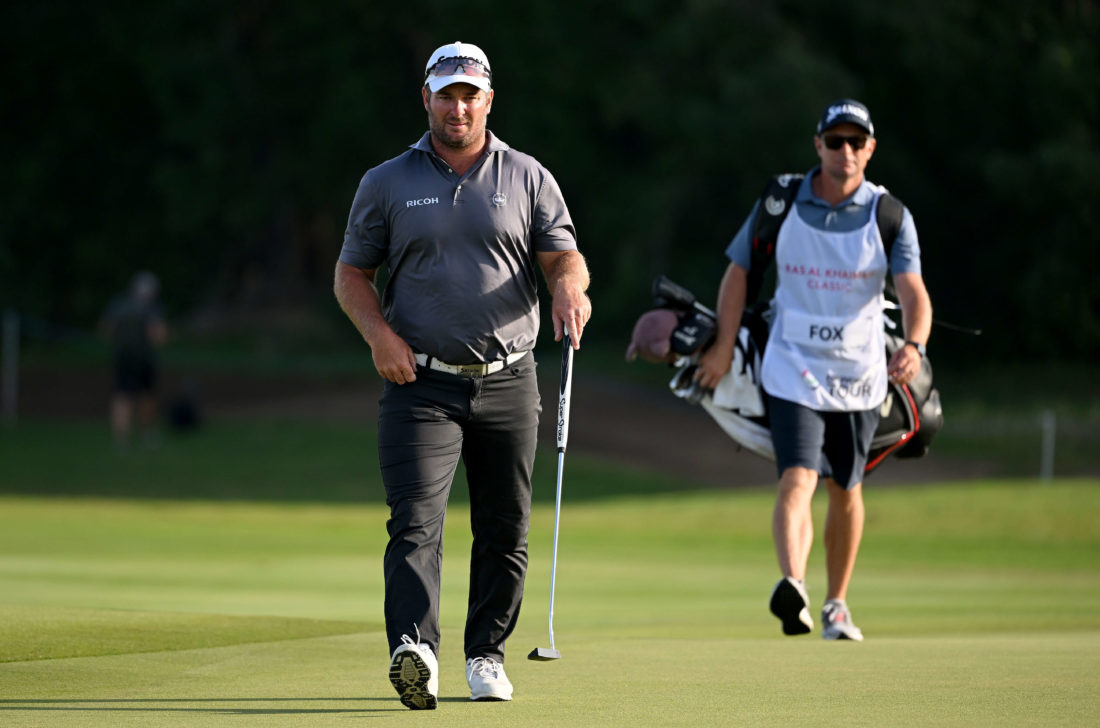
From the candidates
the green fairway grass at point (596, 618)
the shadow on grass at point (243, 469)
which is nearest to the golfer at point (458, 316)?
the green fairway grass at point (596, 618)

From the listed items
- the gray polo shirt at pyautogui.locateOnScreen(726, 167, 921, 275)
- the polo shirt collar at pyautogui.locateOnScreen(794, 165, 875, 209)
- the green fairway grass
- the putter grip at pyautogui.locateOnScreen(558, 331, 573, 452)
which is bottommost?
the green fairway grass

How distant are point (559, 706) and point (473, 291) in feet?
4.27

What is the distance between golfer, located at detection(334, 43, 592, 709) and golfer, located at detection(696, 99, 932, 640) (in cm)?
193

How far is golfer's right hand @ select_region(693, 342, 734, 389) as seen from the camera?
24.7 feet

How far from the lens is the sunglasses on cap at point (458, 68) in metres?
5.36

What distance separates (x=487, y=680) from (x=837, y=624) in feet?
7.91

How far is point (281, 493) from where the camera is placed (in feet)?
66.4

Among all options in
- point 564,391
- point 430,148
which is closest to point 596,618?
A: point 564,391

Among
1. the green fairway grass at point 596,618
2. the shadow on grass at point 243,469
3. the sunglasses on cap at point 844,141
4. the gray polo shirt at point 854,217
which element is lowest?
the shadow on grass at point 243,469

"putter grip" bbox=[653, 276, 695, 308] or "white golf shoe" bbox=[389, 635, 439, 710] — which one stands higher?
"putter grip" bbox=[653, 276, 695, 308]

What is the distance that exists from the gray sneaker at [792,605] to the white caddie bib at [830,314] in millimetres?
898

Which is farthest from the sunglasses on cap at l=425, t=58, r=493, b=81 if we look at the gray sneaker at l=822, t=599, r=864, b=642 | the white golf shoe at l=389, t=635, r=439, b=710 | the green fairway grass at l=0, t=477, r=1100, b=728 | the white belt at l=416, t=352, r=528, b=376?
the gray sneaker at l=822, t=599, r=864, b=642

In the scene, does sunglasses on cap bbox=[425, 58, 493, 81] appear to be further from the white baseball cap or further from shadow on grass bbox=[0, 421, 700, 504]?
shadow on grass bbox=[0, 421, 700, 504]

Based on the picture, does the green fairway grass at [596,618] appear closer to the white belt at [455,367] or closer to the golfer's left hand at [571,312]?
the white belt at [455,367]
